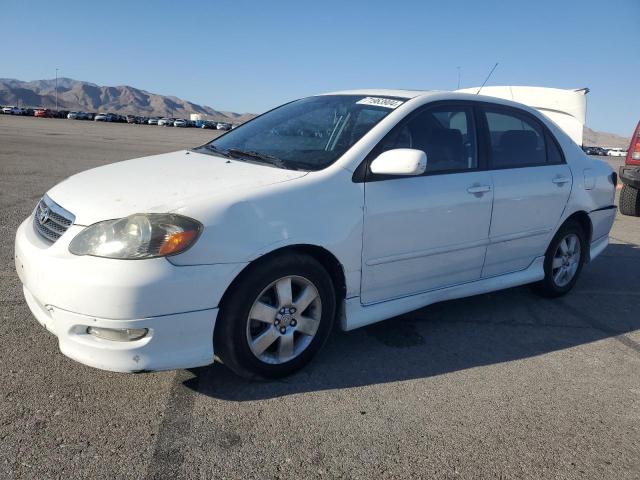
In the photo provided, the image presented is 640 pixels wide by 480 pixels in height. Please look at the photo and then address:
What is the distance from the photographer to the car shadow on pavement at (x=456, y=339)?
3131 millimetres

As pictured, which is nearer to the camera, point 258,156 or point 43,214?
point 43,214

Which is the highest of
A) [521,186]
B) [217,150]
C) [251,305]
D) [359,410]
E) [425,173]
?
[217,150]

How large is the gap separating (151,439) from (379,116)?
2.28m

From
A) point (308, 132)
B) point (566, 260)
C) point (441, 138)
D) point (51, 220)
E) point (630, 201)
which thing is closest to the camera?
point (51, 220)

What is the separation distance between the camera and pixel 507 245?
4172 mm

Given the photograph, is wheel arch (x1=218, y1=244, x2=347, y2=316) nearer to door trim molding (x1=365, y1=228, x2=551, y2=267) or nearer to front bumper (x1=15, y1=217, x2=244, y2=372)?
front bumper (x1=15, y1=217, x2=244, y2=372)

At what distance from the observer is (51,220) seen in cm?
298

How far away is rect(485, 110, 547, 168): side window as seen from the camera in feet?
13.6

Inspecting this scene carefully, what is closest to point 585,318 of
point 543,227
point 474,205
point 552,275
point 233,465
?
point 552,275

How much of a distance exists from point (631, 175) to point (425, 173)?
21.2ft

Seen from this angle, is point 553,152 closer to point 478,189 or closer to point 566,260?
point 566,260

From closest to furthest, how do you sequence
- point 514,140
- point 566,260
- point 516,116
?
point 514,140 → point 516,116 → point 566,260

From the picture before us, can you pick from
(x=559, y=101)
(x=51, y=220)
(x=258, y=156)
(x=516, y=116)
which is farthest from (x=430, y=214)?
(x=559, y=101)

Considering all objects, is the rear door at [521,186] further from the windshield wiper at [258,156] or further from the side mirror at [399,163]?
the windshield wiper at [258,156]
